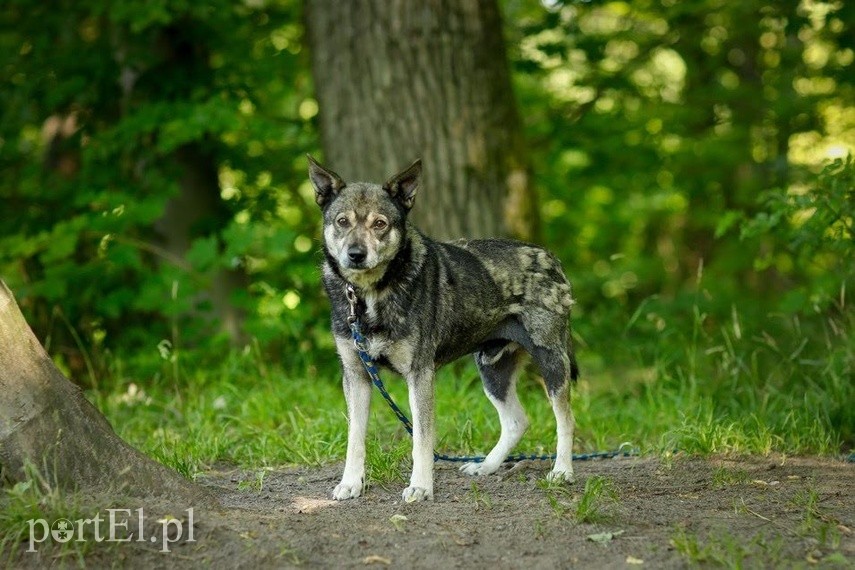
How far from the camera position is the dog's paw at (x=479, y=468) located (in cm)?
543

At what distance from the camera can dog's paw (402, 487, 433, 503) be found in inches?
187

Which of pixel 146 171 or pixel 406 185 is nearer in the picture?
pixel 406 185

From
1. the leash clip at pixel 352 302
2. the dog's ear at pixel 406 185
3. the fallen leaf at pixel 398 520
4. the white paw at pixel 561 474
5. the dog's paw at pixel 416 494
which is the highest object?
the dog's ear at pixel 406 185

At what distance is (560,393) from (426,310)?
3.21ft

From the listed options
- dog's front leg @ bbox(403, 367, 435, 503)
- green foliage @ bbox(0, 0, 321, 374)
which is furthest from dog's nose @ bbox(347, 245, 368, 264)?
green foliage @ bbox(0, 0, 321, 374)

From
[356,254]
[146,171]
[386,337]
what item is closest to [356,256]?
[356,254]

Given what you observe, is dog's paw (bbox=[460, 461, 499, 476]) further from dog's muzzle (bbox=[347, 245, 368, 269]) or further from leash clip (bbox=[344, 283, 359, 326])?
dog's muzzle (bbox=[347, 245, 368, 269])

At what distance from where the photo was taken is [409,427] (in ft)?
17.9

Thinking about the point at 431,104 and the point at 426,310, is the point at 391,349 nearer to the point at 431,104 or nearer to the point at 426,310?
the point at 426,310

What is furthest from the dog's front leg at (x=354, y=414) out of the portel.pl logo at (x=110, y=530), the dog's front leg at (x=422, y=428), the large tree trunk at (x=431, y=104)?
the large tree trunk at (x=431, y=104)

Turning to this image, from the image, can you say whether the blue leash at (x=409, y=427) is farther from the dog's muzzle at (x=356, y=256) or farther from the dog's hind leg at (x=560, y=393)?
the dog's hind leg at (x=560, y=393)

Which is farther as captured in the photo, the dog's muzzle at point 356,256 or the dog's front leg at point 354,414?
the dog's front leg at point 354,414

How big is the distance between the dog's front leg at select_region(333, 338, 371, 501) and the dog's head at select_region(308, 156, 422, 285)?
416 mm

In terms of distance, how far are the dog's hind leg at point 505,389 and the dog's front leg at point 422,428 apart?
0.71m
